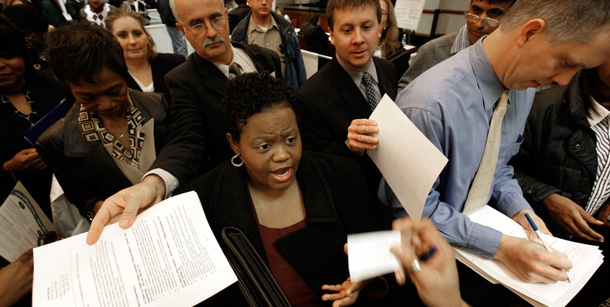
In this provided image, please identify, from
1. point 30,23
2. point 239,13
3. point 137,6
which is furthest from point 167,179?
point 137,6

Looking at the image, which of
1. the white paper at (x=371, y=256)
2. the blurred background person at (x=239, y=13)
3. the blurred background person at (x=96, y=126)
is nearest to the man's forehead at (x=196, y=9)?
the blurred background person at (x=96, y=126)

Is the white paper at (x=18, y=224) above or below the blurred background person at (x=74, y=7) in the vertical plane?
below

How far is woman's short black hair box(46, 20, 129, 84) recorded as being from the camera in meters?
1.19

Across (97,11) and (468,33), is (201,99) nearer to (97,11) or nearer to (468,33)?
(468,33)

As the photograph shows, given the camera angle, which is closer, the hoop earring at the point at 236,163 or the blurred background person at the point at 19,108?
the hoop earring at the point at 236,163

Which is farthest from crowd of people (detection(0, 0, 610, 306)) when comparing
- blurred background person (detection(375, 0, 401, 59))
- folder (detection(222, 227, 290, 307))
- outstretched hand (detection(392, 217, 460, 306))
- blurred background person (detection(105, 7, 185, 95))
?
blurred background person (detection(375, 0, 401, 59))

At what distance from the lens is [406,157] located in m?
1.02

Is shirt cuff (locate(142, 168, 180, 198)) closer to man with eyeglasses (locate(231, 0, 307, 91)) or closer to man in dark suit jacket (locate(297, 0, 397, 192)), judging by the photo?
man in dark suit jacket (locate(297, 0, 397, 192))

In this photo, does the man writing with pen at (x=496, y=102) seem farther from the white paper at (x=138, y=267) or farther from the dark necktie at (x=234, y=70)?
the dark necktie at (x=234, y=70)

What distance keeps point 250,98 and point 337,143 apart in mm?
549

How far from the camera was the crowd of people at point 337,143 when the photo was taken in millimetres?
1033

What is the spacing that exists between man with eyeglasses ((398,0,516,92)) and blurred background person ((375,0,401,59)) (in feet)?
4.63

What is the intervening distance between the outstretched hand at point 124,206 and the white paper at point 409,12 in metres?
3.96

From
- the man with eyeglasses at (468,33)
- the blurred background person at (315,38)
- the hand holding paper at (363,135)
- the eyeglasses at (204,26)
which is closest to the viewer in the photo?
the hand holding paper at (363,135)
